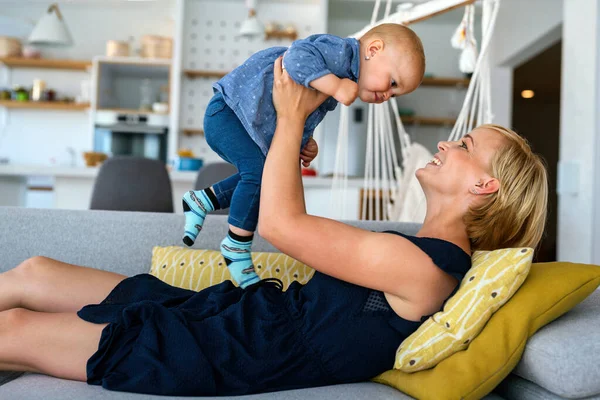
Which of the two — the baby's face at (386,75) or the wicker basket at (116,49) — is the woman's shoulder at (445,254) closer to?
the baby's face at (386,75)

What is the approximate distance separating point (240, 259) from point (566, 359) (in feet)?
2.42

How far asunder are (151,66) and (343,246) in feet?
18.8

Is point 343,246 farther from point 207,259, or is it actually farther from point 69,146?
point 69,146

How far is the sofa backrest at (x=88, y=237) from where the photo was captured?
6.41 ft

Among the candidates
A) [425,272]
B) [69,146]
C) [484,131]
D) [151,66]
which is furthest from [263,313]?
[69,146]

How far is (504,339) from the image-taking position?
1219 millimetres

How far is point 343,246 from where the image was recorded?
1279mm

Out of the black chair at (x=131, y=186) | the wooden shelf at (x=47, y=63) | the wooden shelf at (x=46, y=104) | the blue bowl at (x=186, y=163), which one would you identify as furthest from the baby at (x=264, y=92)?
the wooden shelf at (x=47, y=63)

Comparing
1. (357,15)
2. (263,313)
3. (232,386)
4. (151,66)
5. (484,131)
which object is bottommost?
(232,386)

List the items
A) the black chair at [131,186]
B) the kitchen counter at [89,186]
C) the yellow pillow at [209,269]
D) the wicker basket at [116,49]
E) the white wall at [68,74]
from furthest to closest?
1. the white wall at [68,74]
2. the wicker basket at [116,49]
3. the kitchen counter at [89,186]
4. the black chair at [131,186]
5. the yellow pillow at [209,269]

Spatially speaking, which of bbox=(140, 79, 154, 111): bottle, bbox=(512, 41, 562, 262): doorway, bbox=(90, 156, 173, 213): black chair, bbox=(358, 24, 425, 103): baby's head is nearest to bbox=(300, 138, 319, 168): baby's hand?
bbox=(358, 24, 425, 103): baby's head

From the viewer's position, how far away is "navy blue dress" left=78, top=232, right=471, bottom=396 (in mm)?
1241

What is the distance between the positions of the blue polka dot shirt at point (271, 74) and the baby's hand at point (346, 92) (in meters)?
0.04

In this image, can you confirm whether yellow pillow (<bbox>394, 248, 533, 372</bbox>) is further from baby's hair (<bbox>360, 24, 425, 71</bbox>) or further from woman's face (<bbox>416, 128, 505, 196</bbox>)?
baby's hair (<bbox>360, 24, 425, 71</bbox>)
